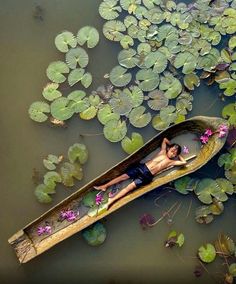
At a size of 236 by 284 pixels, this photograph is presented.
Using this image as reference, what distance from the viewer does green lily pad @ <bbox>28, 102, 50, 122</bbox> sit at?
9.71 feet

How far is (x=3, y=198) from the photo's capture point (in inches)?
118

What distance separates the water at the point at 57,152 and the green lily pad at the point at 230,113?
53 mm

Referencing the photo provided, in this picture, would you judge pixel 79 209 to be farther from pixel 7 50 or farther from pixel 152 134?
pixel 7 50

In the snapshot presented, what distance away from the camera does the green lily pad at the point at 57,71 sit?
2945 mm

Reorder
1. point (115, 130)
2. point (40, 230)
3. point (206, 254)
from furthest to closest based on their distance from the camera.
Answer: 1. point (206, 254)
2. point (115, 130)
3. point (40, 230)

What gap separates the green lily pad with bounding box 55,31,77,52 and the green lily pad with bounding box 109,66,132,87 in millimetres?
329

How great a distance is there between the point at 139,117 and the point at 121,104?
16cm

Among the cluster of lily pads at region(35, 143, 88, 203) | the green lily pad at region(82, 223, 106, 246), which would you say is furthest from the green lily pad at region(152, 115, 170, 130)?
the green lily pad at region(82, 223, 106, 246)

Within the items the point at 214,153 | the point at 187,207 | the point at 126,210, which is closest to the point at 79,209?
the point at 126,210

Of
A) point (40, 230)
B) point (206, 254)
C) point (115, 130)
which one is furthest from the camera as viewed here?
point (206, 254)

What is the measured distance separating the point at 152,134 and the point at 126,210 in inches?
22.6

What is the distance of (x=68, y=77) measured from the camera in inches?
117

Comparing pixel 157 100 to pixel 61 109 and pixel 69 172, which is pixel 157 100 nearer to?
pixel 61 109

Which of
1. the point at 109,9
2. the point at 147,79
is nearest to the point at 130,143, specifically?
the point at 147,79
